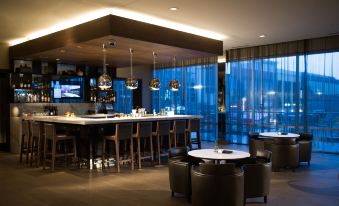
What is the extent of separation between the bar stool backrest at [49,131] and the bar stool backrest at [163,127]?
2.37 metres

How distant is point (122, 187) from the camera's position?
18.2 ft

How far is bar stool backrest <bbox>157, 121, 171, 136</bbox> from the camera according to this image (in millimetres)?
7621

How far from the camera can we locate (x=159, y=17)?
6453 mm

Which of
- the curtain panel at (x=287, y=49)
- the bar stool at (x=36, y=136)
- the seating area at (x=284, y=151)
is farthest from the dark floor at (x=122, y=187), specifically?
the curtain panel at (x=287, y=49)

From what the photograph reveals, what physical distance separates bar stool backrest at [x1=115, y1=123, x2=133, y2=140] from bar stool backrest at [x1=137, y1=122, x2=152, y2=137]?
30 centimetres

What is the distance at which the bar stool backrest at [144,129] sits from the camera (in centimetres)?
723

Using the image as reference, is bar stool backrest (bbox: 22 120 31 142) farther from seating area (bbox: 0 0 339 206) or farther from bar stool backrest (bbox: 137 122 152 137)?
bar stool backrest (bbox: 137 122 152 137)

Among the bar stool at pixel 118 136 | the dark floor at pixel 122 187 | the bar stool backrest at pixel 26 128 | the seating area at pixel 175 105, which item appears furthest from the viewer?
the bar stool backrest at pixel 26 128

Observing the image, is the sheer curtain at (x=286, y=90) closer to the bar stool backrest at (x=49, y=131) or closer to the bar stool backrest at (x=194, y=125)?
the bar stool backrest at (x=194, y=125)

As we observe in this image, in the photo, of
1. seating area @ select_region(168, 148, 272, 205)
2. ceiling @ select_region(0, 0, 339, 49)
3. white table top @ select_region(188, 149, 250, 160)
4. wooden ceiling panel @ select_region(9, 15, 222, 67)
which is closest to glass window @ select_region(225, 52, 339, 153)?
ceiling @ select_region(0, 0, 339, 49)

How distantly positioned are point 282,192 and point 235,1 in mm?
3291

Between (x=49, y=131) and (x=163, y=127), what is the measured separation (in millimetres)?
2581

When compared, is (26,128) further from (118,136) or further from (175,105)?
(175,105)

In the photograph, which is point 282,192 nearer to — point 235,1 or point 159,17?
point 235,1
